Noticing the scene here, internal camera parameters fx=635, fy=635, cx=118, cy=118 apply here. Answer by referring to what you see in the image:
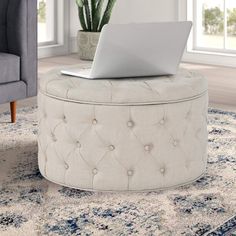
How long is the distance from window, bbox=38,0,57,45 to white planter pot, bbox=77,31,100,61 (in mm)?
519

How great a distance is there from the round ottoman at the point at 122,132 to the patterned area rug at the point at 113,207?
0.07 metres

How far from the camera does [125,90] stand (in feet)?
8.43

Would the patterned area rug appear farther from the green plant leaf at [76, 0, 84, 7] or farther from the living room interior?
the green plant leaf at [76, 0, 84, 7]

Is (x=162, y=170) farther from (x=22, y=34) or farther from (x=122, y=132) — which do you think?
(x=22, y=34)

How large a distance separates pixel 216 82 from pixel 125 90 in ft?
9.58

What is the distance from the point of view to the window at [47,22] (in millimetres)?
6828

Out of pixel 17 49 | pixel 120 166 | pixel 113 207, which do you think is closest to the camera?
pixel 113 207

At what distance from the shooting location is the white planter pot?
6.38 m

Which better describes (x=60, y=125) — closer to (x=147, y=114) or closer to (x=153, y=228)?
(x=147, y=114)

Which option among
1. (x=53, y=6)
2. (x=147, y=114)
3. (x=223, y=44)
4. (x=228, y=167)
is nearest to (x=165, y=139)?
(x=147, y=114)

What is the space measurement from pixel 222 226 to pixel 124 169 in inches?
20.0

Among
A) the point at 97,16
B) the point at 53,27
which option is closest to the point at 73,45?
the point at 53,27

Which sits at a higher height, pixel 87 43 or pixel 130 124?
pixel 87 43

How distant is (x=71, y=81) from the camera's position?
272 cm
